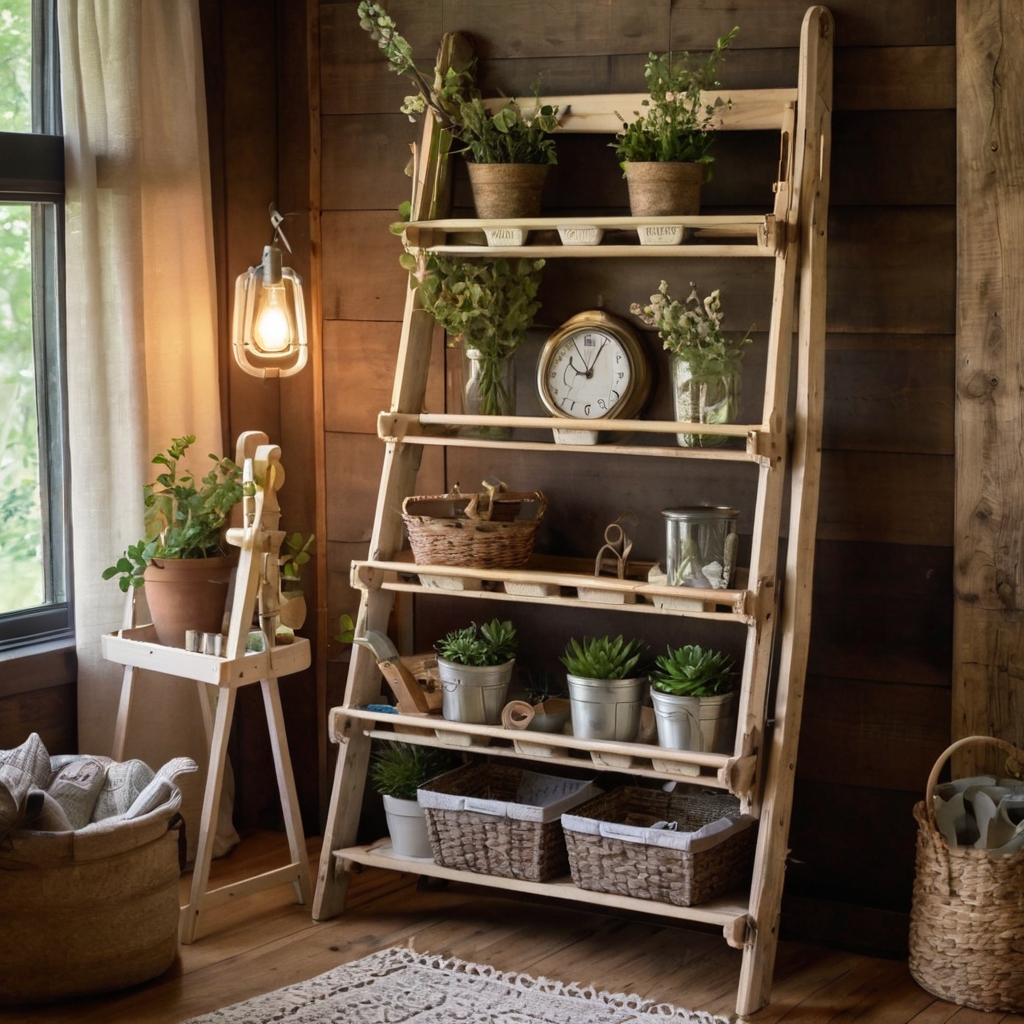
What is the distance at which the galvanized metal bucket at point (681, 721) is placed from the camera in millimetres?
2713

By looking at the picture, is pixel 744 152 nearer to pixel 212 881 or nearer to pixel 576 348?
pixel 576 348

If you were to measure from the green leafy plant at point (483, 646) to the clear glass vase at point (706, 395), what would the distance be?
23.3 inches

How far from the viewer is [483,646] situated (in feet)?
9.61

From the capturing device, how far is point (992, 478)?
2.77 meters

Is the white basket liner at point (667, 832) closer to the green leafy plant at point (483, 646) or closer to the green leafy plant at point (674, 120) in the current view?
the green leafy plant at point (483, 646)

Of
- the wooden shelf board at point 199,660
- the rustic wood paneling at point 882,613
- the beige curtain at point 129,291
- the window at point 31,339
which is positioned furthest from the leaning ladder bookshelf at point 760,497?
the window at point 31,339

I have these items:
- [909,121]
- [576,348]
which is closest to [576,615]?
[576,348]

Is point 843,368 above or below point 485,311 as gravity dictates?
below

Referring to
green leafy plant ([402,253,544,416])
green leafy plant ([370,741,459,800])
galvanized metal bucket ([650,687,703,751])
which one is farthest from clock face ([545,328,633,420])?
green leafy plant ([370,741,459,800])

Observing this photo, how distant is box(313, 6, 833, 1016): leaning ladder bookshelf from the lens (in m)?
2.64

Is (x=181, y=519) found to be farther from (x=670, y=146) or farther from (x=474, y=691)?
(x=670, y=146)

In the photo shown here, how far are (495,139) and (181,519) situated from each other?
1024 millimetres

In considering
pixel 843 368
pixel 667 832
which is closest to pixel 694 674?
pixel 667 832

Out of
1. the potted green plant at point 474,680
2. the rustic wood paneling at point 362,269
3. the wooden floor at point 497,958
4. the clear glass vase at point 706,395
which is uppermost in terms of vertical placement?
the rustic wood paneling at point 362,269
